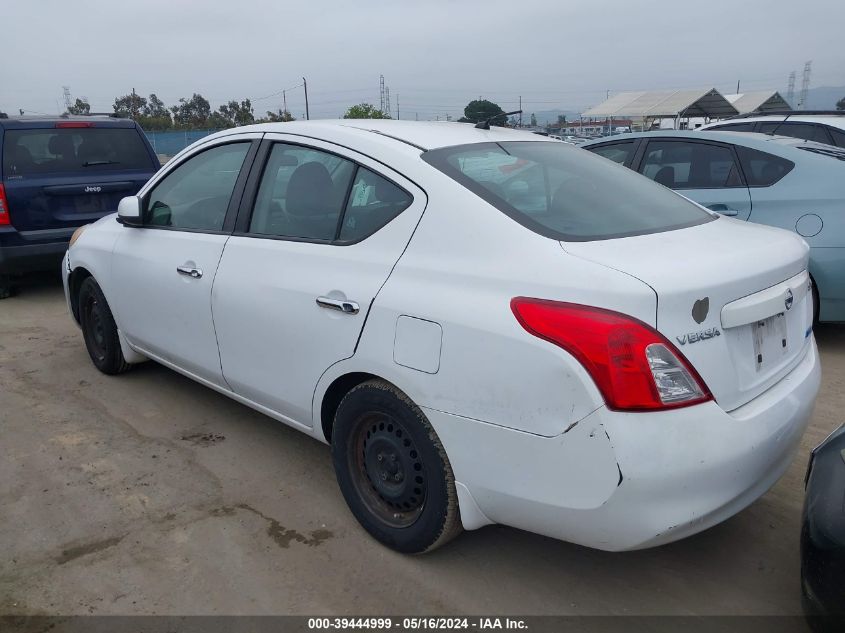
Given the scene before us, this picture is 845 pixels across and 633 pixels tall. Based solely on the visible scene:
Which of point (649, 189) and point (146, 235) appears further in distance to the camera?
point (146, 235)

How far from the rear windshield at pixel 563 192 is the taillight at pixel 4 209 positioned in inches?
212

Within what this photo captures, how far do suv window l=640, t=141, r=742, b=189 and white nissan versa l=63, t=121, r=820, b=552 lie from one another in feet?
8.52

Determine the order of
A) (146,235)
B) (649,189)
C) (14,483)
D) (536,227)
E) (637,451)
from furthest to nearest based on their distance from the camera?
(146,235), (14,483), (649,189), (536,227), (637,451)

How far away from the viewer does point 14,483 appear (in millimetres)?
3352

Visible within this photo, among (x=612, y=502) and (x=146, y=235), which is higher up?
(x=146, y=235)

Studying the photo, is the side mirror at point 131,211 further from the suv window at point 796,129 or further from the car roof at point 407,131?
the suv window at point 796,129

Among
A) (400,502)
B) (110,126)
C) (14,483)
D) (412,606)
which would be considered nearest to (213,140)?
(14,483)

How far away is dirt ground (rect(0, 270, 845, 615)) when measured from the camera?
2.49 metres

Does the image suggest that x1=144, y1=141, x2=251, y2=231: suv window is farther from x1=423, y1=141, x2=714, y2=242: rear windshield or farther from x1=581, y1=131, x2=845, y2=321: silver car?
x1=581, y1=131, x2=845, y2=321: silver car

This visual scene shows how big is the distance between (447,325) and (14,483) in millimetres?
2426

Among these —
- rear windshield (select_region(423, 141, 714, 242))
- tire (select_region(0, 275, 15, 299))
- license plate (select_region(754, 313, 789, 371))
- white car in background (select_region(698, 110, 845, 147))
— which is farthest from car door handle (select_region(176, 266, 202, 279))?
white car in background (select_region(698, 110, 845, 147))

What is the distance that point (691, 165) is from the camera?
5.64 m

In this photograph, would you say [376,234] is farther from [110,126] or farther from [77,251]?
[110,126]

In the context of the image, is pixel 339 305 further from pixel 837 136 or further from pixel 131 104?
pixel 131 104
